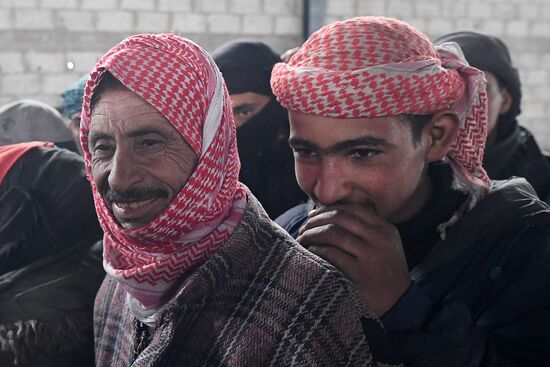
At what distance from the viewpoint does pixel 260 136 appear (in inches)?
124

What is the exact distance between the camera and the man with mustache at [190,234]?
147cm

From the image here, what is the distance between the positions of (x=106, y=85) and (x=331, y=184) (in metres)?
0.64

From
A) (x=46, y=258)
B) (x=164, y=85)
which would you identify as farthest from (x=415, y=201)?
(x=46, y=258)

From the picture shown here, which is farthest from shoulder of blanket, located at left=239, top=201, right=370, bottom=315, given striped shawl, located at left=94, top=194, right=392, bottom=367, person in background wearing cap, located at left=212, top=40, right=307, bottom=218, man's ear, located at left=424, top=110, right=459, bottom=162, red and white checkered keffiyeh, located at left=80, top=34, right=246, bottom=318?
person in background wearing cap, located at left=212, top=40, right=307, bottom=218

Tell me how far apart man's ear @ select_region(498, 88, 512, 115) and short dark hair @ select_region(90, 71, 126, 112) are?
7.01 feet

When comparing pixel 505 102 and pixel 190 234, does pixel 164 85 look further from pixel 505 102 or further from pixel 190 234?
pixel 505 102

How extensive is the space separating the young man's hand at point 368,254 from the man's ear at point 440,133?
0.39m

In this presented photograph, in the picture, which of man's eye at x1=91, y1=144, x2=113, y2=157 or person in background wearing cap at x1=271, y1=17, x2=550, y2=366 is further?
man's eye at x1=91, y1=144, x2=113, y2=157

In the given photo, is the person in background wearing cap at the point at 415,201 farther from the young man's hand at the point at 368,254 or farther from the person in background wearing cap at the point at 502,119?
the person in background wearing cap at the point at 502,119

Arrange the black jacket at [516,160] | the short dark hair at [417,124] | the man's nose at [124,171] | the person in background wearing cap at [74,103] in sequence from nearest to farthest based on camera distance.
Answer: the man's nose at [124,171] → the short dark hair at [417,124] → the black jacket at [516,160] → the person in background wearing cap at [74,103]

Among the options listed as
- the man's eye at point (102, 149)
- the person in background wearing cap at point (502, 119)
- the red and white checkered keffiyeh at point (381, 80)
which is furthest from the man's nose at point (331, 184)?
the person in background wearing cap at point (502, 119)

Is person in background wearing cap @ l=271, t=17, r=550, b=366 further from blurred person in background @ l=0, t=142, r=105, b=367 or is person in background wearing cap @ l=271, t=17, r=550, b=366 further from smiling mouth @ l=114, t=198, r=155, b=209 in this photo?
blurred person in background @ l=0, t=142, r=105, b=367

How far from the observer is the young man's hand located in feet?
4.85

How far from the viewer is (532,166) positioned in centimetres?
305
